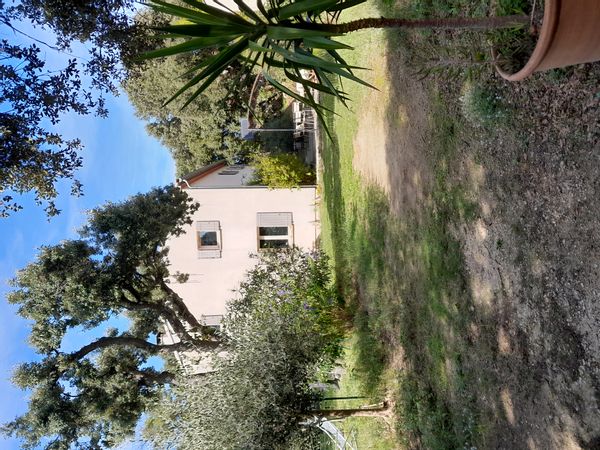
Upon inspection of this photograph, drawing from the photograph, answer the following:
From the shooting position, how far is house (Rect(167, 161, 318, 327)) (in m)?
17.7

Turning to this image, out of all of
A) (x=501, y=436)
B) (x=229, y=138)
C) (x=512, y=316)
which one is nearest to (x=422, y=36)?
(x=512, y=316)

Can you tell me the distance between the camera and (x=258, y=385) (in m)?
8.16

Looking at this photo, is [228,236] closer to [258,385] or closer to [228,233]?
[228,233]

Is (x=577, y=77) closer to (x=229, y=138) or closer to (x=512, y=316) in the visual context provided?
(x=512, y=316)

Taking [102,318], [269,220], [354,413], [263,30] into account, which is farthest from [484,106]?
[269,220]

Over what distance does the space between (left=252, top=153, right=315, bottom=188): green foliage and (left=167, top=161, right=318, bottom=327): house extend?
1.30 ft

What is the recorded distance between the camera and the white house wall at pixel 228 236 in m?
17.7

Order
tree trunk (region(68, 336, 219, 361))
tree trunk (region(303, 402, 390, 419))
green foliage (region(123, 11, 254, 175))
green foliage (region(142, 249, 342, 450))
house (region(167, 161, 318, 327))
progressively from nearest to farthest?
1. green foliage (region(142, 249, 342, 450))
2. tree trunk (region(303, 402, 390, 419))
3. tree trunk (region(68, 336, 219, 361))
4. house (region(167, 161, 318, 327))
5. green foliage (region(123, 11, 254, 175))

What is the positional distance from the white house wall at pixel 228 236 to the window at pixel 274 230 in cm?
17

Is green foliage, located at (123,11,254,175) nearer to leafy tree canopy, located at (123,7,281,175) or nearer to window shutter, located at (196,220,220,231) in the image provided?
leafy tree canopy, located at (123,7,281,175)

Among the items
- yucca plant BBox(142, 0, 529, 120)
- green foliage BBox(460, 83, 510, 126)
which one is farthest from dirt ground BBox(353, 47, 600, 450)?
yucca plant BBox(142, 0, 529, 120)

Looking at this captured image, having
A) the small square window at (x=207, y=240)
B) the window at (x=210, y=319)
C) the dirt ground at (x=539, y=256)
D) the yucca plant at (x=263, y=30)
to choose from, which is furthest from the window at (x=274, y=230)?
the yucca plant at (x=263, y=30)

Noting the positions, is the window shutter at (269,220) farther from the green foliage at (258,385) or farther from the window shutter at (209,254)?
the green foliage at (258,385)

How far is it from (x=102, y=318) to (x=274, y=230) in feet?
27.9
